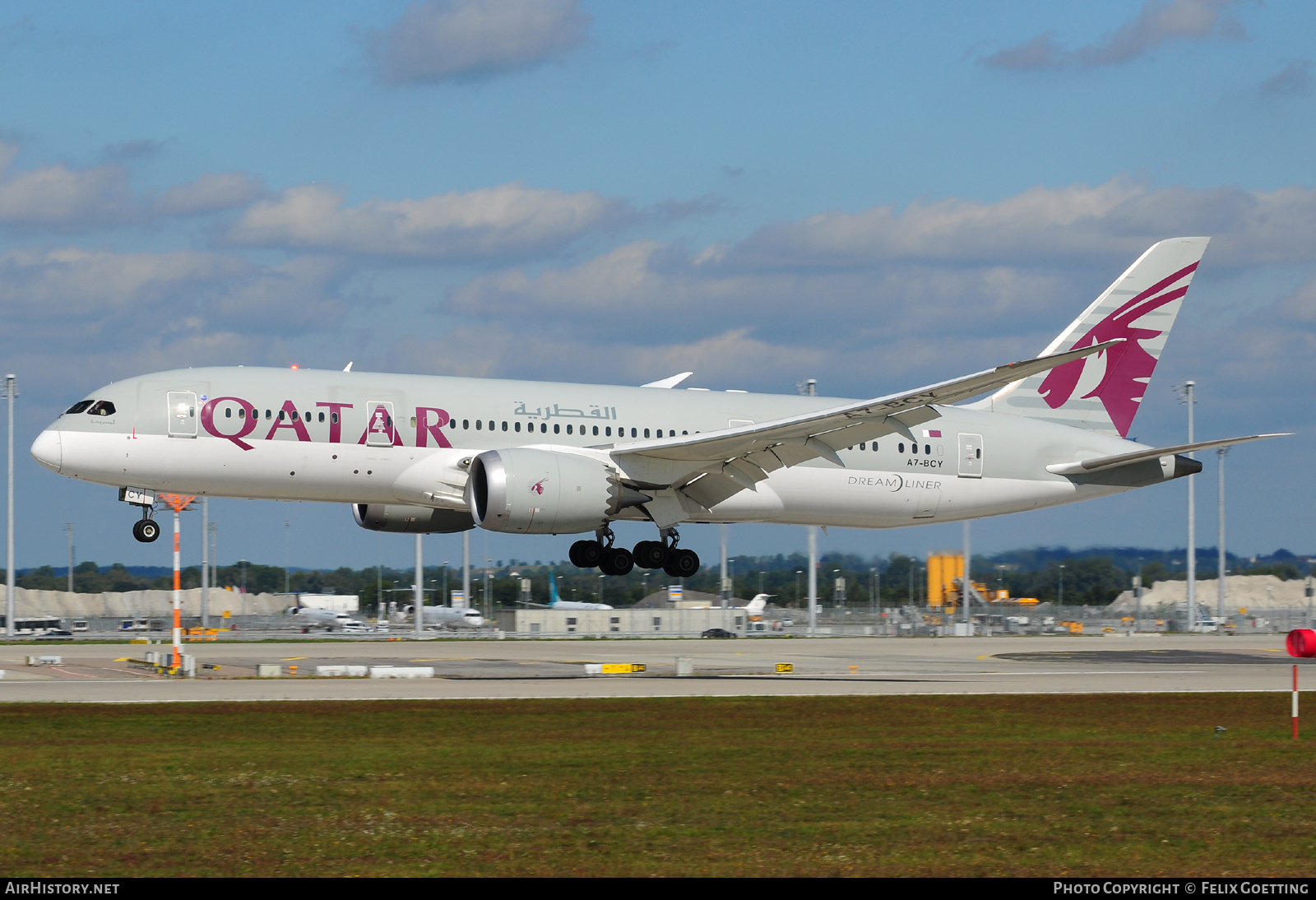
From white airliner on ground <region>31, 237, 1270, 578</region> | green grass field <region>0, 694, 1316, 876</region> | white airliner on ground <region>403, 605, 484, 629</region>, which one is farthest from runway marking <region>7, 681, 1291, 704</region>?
white airliner on ground <region>403, 605, 484, 629</region>

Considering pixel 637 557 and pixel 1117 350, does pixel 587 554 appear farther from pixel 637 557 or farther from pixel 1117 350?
pixel 1117 350

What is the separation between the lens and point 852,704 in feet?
87.0

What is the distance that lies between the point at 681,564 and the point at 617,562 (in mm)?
1774

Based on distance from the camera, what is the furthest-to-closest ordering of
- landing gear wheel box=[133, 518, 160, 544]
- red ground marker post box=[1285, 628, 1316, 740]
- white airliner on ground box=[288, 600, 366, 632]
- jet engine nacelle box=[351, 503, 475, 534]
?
white airliner on ground box=[288, 600, 366, 632]
jet engine nacelle box=[351, 503, 475, 534]
landing gear wheel box=[133, 518, 160, 544]
red ground marker post box=[1285, 628, 1316, 740]

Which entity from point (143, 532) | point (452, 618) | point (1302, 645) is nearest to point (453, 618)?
point (452, 618)

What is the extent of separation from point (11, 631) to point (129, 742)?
61.7 m

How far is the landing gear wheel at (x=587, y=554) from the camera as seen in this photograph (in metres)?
41.0

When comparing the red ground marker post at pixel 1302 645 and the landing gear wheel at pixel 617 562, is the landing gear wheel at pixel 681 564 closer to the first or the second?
the landing gear wheel at pixel 617 562

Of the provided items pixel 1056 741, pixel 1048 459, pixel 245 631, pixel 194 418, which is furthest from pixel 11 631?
pixel 1056 741

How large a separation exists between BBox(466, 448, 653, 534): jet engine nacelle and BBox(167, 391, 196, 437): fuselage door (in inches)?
259

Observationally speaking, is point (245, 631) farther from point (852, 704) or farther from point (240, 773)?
point (240, 773)

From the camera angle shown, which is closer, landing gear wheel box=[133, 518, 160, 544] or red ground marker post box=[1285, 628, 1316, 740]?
red ground marker post box=[1285, 628, 1316, 740]

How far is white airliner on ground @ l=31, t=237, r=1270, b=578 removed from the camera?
34625 mm

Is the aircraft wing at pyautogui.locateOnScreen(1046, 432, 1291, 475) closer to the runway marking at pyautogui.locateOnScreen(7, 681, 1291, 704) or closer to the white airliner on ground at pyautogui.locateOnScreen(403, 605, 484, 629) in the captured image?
the runway marking at pyautogui.locateOnScreen(7, 681, 1291, 704)
